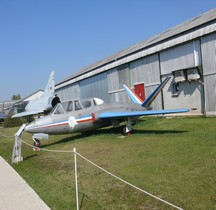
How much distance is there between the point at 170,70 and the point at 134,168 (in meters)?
12.4

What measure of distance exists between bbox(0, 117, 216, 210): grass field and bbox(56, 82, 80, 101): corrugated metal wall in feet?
78.4

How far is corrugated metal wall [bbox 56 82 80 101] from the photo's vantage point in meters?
35.3

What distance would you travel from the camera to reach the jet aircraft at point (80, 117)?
40.9 feet

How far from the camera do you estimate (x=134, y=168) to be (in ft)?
24.6

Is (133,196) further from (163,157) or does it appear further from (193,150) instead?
(193,150)

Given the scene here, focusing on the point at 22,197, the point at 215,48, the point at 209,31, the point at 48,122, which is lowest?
the point at 22,197

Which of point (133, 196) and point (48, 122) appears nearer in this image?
point (133, 196)

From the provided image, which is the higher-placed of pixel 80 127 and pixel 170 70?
pixel 170 70

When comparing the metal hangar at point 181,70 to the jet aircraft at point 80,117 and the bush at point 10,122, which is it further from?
the bush at point 10,122

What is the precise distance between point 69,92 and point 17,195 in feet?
105

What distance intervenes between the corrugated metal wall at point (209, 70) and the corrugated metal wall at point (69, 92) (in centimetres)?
2069

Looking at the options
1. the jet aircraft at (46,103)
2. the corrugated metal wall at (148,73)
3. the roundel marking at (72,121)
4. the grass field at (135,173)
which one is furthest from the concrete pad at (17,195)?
the jet aircraft at (46,103)

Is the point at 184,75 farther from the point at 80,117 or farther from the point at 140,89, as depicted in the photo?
the point at 80,117

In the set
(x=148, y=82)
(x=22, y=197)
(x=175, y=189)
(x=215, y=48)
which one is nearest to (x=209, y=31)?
(x=215, y=48)
